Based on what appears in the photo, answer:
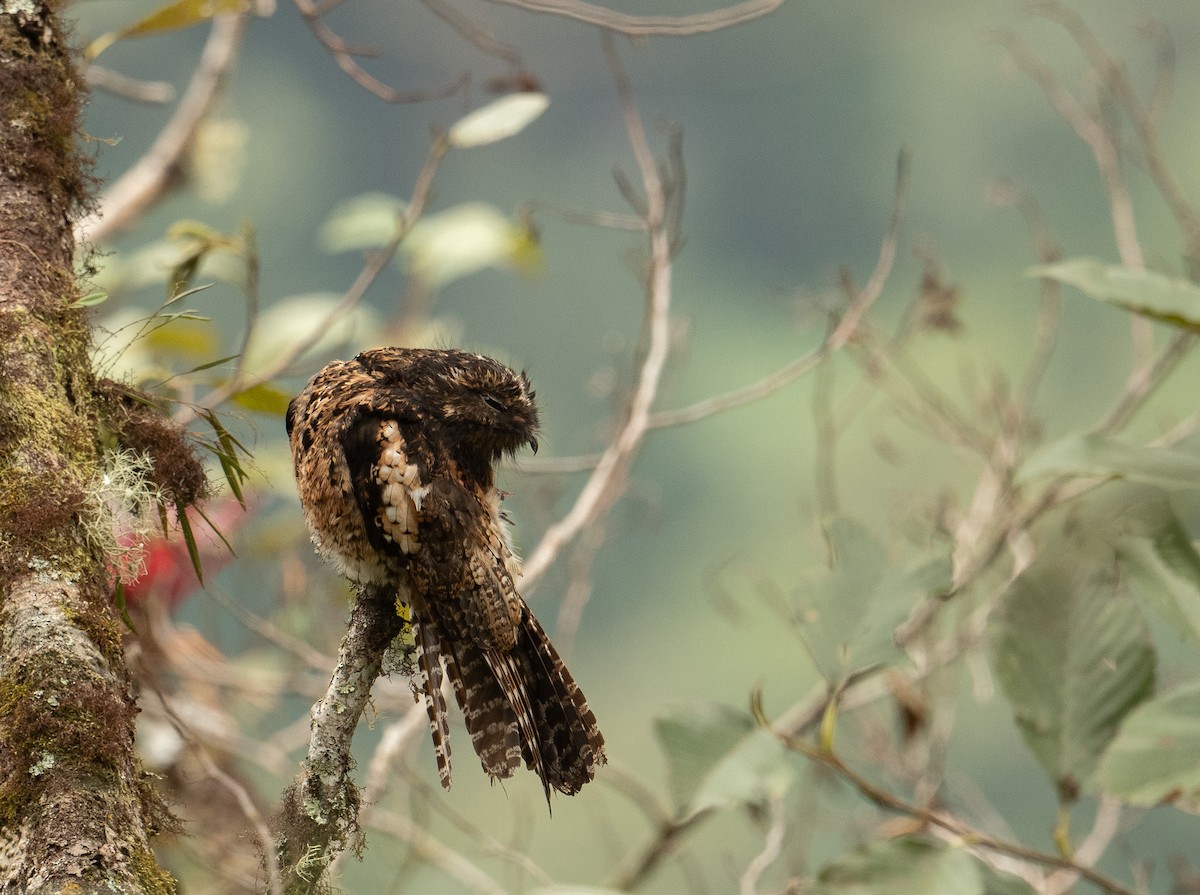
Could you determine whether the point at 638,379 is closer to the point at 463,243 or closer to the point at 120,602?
the point at 463,243

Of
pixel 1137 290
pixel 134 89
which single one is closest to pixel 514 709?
pixel 1137 290

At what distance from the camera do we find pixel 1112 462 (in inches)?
50.3

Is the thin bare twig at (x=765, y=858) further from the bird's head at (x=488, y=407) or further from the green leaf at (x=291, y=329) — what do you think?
the green leaf at (x=291, y=329)

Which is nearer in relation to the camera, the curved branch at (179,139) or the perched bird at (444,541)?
the perched bird at (444,541)

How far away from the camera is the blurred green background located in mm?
5977

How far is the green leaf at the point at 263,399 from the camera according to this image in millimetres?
1707

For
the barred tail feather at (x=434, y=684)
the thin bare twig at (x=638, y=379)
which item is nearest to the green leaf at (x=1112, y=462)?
the barred tail feather at (x=434, y=684)

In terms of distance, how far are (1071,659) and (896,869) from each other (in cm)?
32

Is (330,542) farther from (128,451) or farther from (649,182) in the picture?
(649,182)

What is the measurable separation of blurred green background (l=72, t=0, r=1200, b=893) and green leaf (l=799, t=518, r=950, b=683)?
2.91m

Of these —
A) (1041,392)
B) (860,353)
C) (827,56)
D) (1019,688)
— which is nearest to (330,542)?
(1019,688)

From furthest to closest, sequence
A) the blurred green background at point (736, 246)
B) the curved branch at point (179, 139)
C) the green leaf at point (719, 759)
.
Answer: the blurred green background at point (736, 246) → the curved branch at point (179, 139) → the green leaf at point (719, 759)

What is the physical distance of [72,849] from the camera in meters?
0.96

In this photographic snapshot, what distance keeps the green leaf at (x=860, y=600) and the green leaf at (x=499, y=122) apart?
1.13m
